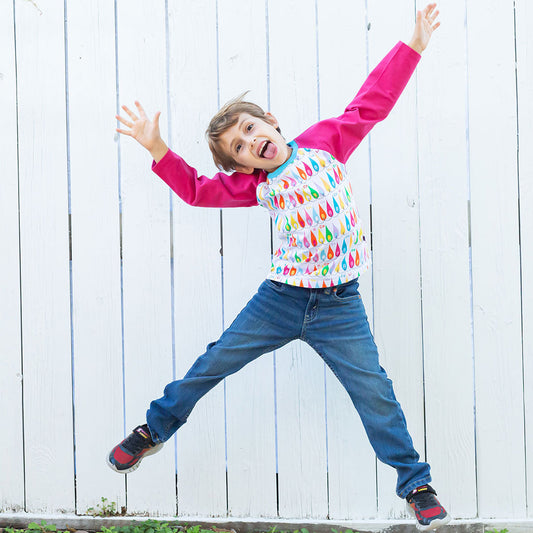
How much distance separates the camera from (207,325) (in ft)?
6.61

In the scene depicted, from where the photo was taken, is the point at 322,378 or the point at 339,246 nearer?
the point at 339,246

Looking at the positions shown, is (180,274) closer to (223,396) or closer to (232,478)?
(223,396)

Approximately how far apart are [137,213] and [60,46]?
66cm

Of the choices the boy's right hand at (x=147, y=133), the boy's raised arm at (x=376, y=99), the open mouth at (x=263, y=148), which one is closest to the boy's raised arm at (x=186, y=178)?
the boy's right hand at (x=147, y=133)

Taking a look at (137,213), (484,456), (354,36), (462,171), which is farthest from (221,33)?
(484,456)

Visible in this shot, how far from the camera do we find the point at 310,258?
1662 mm

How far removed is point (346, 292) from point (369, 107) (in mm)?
560

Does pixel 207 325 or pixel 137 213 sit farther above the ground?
pixel 137 213

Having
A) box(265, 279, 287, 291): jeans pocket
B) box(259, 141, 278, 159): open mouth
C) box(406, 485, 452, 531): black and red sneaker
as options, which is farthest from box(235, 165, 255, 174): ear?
box(406, 485, 452, 531): black and red sneaker

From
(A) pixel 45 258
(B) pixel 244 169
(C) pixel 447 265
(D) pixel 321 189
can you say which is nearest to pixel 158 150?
(B) pixel 244 169

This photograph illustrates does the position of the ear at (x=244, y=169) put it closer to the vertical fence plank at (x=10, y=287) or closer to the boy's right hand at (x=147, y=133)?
the boy's right hand at (x=147, y=133)

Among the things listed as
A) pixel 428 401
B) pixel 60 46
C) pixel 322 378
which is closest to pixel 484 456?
pixel 428 401

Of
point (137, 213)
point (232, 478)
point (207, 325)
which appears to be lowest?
point (232, 478)

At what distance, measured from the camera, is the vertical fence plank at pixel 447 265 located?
1949mm
